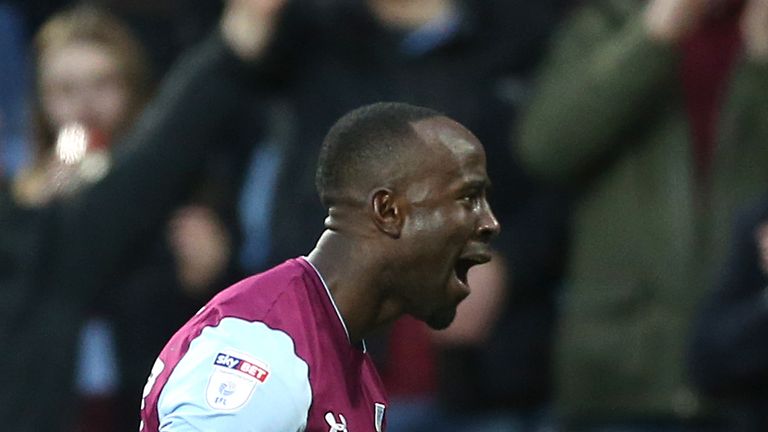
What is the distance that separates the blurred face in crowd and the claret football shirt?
3.03 metres

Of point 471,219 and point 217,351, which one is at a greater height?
point 471,219

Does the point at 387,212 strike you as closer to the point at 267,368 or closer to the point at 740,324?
the point at 267,368

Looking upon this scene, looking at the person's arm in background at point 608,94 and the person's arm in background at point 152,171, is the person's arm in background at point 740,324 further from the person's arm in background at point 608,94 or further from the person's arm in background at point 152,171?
the person's arm in background at point 152,171

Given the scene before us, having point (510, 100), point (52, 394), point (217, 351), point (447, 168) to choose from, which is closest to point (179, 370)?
point (217, 351)

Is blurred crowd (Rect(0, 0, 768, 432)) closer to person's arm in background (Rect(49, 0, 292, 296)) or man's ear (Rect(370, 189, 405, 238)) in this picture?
person's arm in background (Rect(49, 0, 292, 296))

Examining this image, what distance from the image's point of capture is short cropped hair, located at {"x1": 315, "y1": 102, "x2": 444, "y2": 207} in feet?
11.6

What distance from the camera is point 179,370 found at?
3.39m

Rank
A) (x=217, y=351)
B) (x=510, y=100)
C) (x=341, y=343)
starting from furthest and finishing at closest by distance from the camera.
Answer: (x=510, y=100)
(x=341, y=343)
(x=217, y=351)

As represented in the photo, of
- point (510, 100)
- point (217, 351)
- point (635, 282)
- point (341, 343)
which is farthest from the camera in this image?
point (510, 100)

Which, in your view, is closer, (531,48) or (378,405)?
(378,405)

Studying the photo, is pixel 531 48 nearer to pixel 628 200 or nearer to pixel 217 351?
pixel 628 200

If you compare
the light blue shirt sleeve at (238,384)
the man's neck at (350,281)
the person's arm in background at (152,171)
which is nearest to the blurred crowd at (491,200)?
the person's arm in background at (152,171)

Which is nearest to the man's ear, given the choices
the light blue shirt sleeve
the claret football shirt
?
the claret football shirt

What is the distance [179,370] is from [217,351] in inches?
2.7
